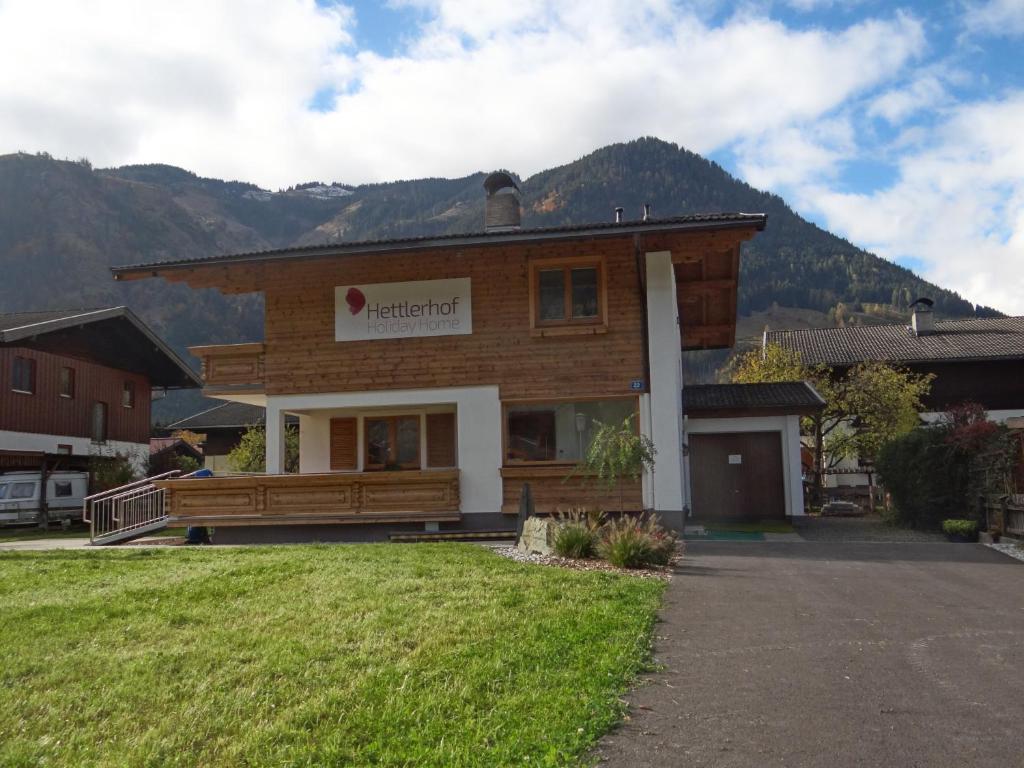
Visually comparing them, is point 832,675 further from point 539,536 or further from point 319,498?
point 319,498

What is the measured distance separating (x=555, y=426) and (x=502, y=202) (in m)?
6.40

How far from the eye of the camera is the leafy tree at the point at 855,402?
3030 centimetres

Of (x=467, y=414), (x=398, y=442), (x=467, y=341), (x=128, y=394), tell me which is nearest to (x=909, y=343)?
(x=398, y=442)

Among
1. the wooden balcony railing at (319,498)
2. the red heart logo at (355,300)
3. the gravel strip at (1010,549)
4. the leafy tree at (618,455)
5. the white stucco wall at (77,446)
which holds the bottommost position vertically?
the gravel strip at (1010,549)

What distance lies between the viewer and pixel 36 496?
27.9 metres

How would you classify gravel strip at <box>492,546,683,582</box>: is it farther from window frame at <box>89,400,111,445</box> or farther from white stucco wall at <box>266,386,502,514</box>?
window frame at <box>89,400,111,445</box>

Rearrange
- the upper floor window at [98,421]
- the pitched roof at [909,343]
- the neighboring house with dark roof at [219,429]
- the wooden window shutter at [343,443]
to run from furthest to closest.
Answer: the neighboring house with dark roof at [219,429] → the pitched roof at [909,343] → the upper floor window at [98,421] → the wooden window shutter at [343,443]

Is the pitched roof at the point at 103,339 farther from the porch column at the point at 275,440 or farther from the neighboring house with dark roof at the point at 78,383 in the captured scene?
the porch column at the point at 275,440

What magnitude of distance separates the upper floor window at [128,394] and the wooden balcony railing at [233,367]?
18338 mm

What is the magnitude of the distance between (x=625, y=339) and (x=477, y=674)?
39.5 ft

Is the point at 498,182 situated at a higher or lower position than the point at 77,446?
higher

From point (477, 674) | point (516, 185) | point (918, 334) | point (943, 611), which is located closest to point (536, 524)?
point (943, 611)

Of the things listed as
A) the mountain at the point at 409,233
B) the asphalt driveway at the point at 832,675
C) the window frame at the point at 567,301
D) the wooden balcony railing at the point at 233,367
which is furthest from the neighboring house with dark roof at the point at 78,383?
the mountain at the point at 409,233

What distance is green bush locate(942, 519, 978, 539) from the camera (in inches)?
632
